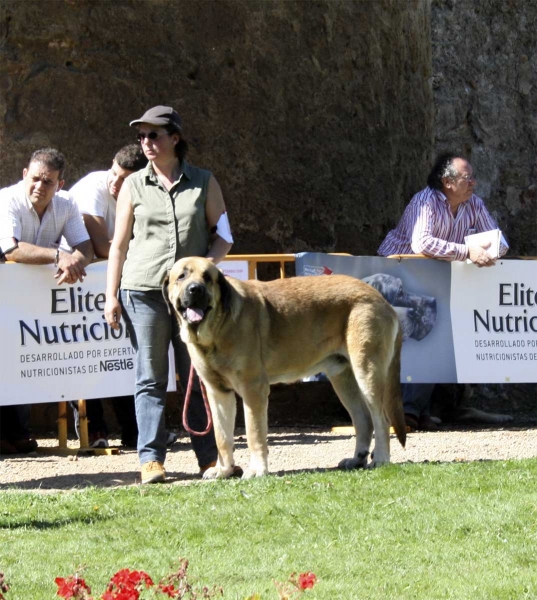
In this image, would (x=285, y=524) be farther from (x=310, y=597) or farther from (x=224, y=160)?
(x=224, y=160)

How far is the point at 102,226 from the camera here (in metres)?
9.74

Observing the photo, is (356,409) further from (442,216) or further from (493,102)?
(493,102)

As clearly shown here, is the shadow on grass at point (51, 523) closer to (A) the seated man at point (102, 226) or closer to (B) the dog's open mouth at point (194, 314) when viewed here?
(B) the dog's open mouth at point (194, 314)

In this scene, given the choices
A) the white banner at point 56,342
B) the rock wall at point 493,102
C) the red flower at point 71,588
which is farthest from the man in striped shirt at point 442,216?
the red flower at point 71,588

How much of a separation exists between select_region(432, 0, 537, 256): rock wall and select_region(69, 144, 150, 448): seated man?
5.25 meters

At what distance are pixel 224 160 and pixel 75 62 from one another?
5.46 feet

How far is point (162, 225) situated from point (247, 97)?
3817 mm

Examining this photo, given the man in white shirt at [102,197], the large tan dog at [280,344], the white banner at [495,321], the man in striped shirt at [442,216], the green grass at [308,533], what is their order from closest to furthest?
the green grass at [308,533] → the large tan dog at [280,344] → the man in white shirt at [102,197] → the white banner at [495,321] → the man in striped shirt at [442,216]

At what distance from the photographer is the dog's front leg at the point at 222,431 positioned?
297 inches

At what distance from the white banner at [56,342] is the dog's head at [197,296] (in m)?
2.22

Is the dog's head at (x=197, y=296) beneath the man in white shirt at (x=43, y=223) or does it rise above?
beneath

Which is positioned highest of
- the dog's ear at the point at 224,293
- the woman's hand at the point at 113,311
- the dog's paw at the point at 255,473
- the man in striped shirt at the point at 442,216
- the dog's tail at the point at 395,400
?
the man in striped shirt at the point at 442,216

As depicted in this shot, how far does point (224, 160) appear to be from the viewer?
11.0 m

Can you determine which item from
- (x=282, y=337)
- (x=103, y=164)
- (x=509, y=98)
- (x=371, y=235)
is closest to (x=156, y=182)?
(x=282, y=337)
